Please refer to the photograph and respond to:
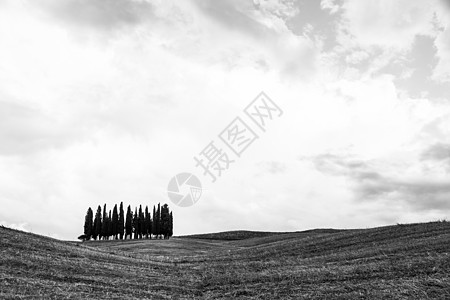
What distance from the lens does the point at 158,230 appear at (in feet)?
439

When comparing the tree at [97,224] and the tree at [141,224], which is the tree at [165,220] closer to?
the tree at [141,224]

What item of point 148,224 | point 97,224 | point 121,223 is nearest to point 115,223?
point 121,223

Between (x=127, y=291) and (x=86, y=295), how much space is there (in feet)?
10.4

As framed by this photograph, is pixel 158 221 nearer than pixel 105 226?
No

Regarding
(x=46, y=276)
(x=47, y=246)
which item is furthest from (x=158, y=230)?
(x=46, y=276)

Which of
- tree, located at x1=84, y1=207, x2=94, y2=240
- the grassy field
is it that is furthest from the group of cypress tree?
the grassy field

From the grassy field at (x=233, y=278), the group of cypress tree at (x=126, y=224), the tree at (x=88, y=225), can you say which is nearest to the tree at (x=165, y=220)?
the group of cypress tree at (x=126, y=224)

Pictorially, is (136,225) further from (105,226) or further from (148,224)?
(105,226)

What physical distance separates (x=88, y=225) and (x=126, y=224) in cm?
1291

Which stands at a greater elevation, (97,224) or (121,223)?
(97,224)

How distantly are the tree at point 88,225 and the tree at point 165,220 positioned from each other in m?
24.3

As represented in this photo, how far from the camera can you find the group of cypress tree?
440 ft

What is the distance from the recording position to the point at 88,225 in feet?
443

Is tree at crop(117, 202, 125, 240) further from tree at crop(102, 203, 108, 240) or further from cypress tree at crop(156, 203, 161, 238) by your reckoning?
cypress tree at crop(156, 203, 161, 238)
